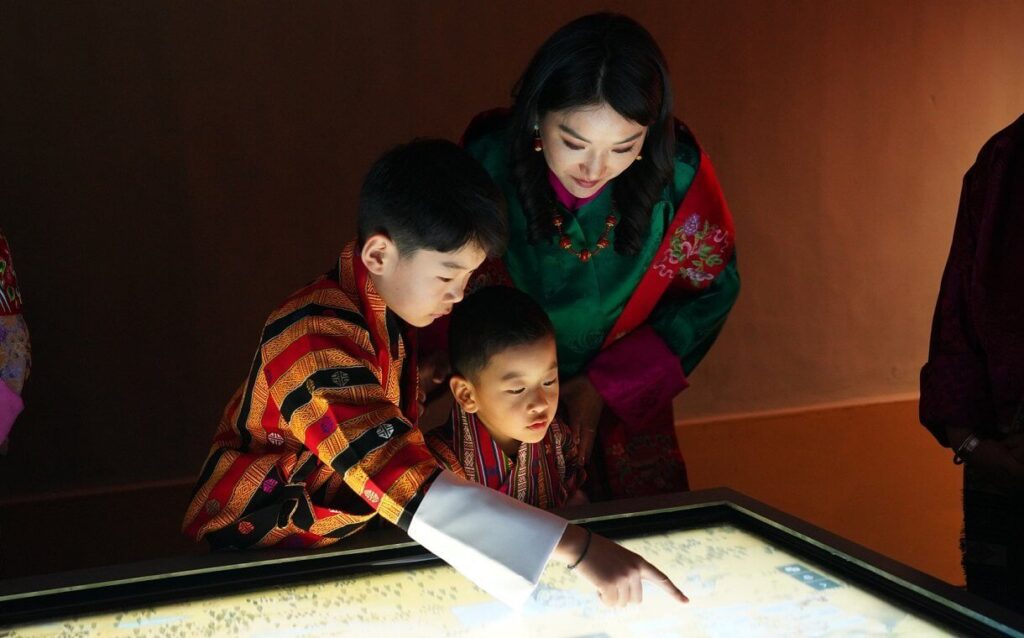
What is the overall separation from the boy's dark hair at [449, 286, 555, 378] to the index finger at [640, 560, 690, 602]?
2.31 feet

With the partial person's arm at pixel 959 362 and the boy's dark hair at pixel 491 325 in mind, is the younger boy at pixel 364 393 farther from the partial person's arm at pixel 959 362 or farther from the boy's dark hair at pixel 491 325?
the partial person's arm at pixel 959 362

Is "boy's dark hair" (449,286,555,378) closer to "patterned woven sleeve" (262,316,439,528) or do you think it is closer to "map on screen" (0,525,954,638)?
"patterned woven sleeve" (262,316,439,528)

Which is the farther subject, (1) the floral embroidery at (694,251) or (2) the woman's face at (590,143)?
(1) the floral embroidery at (694,251)

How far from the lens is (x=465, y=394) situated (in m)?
1.96

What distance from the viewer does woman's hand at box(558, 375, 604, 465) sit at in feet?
6.64

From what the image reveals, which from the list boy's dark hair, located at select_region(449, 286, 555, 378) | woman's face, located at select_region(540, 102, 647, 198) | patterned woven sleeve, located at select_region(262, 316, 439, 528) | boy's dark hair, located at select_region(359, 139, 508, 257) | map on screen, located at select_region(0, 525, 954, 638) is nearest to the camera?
map on screen, located at select_region(0, 525, 954, 638)

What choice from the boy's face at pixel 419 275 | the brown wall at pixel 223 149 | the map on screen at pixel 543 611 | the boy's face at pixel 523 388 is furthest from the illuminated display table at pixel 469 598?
the brown wall at pixel 223 149

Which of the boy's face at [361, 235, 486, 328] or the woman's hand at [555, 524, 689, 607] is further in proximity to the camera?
the boy's face at [361, 235, 486, 328]

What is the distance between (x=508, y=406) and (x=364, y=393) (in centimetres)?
52

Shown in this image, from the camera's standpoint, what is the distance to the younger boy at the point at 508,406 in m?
1.88

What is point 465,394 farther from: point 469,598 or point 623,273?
point 469,598

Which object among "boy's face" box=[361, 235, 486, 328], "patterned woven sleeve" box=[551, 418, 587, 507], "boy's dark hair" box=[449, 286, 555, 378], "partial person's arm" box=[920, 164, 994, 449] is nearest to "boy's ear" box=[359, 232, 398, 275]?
"boy's face" box=[361, 235, 486, 328]

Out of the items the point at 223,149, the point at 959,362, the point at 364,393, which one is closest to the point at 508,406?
the point at 364,393

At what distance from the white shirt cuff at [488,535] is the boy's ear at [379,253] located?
0.40m
